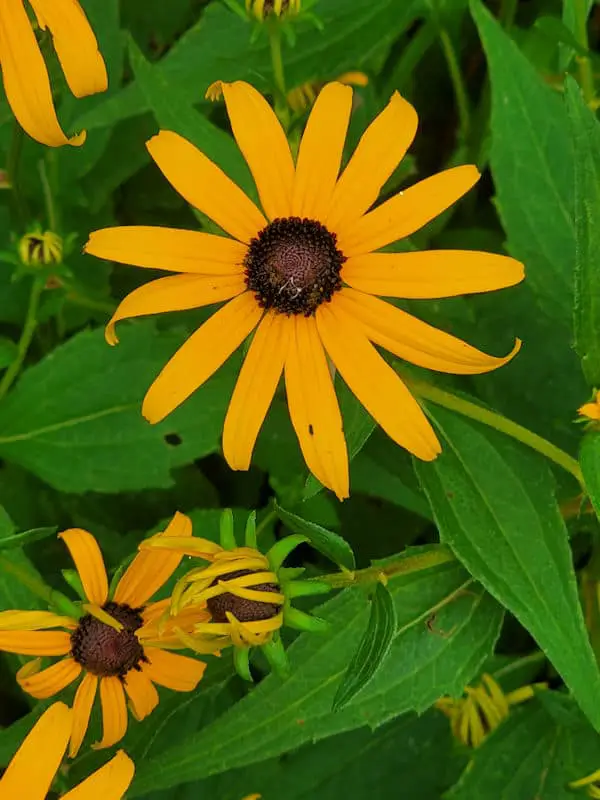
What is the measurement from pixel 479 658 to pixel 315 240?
0.48m

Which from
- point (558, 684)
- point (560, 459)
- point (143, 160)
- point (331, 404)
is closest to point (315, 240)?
point (331, 404)

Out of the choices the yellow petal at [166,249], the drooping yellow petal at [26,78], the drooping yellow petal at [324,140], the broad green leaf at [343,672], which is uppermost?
the drooping yellow petal at [26,78]

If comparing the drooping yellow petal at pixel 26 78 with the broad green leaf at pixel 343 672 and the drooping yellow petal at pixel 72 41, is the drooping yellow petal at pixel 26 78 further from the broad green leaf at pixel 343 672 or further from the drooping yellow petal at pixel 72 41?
the broad green leaf at pixel 343 672

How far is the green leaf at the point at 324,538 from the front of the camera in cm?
84

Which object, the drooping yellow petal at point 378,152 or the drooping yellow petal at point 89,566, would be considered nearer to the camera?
the drooping yellow petal at point 378,152

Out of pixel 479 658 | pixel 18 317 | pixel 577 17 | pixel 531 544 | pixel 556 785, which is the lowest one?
pixel 556 785

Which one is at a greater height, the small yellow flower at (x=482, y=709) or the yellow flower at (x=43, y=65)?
the yellow flower at (x=43, y=65)

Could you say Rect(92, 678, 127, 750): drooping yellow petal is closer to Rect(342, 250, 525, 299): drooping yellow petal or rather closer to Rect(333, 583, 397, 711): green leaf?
Rect(333, 583, 397, 711): green leaf

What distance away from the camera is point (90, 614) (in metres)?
1.07

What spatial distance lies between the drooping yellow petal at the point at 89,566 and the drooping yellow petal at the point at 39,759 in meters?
0.20

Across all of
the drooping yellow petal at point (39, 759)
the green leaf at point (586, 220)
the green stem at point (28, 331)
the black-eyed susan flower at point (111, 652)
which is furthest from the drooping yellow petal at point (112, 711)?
the green leaf at point (586, 220)

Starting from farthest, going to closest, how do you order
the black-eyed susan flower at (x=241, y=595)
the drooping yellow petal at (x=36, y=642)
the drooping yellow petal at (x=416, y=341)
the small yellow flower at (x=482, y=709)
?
the small yellow flower at (x=482, y=709), the drooping yellow petal at (x=36, y=642), the drooping yellow petal at (x=416, y=341), the black-eyed susan flower at (x=241, y=595)

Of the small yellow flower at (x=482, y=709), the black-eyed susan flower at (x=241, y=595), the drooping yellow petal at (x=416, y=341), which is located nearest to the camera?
the black-eyed susan flower at (x=241, y=595)

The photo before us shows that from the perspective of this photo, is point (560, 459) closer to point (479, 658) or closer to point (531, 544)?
point (531, 544)
